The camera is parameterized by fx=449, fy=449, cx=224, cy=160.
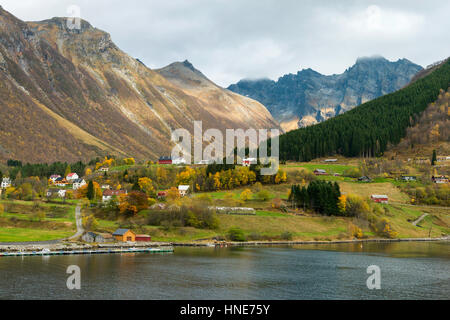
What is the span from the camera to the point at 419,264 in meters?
93.1

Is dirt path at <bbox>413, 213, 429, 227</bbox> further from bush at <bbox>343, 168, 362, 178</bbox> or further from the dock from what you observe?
the dock

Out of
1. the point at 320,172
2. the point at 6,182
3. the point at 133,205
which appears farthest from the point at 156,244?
the point at 6,182

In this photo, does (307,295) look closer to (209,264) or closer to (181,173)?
(209,264)

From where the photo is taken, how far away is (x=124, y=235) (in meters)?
117

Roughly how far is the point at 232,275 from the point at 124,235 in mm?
48822

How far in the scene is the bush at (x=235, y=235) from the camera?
126 meters

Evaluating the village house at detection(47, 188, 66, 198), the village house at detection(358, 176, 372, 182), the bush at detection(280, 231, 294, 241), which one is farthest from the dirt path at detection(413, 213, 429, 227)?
the village house at detection(47, 188, 66, 198)

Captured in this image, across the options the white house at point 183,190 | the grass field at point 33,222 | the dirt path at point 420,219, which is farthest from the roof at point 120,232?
the dirt path at point 420,219

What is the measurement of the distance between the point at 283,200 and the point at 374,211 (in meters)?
30.1

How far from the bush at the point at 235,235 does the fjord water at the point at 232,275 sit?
17618 mm

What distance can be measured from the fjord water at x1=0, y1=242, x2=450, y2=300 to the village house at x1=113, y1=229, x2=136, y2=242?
16.4 m

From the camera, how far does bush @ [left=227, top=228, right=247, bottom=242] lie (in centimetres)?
12625

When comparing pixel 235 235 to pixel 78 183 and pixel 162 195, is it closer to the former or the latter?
pixel 162 195
